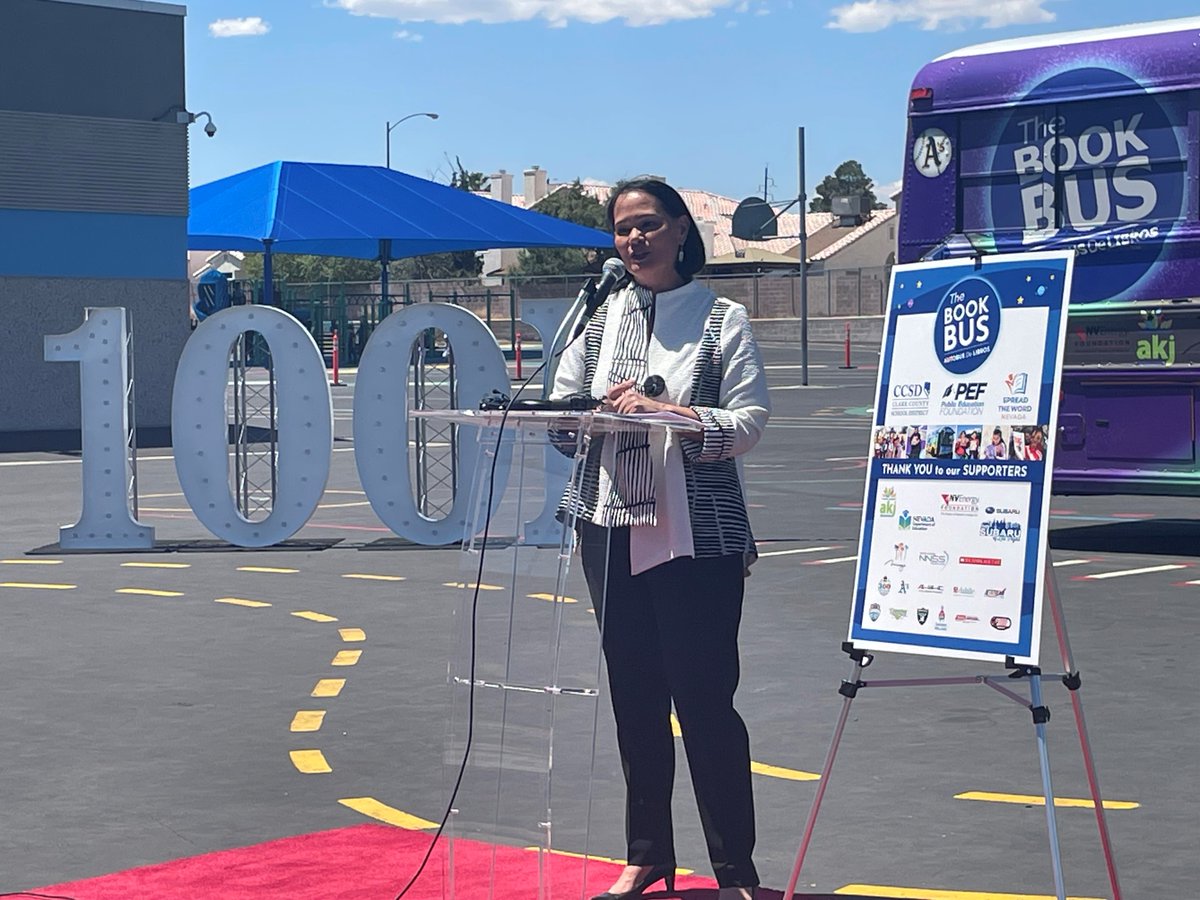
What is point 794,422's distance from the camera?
3008 centimetres

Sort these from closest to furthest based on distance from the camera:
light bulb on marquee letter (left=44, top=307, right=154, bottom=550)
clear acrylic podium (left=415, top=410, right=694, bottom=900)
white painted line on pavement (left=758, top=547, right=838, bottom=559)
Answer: clear acrylic podium (left=415, top=410, right=694, bottom=900), white painted line on pavement (left=758, top=547, right=838, bottom=559), light bulb on marquee letter (left=44, top=307, right=154, bottom=550)

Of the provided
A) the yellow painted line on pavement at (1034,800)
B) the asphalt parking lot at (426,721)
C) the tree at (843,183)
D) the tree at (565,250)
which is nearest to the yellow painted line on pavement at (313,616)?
the asphalt parking lot at (426,721)

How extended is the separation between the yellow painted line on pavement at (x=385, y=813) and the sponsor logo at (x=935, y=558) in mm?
2126

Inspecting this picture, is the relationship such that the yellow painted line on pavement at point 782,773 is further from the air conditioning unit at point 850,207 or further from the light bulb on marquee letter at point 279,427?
the air conditioning unit at point 850,207

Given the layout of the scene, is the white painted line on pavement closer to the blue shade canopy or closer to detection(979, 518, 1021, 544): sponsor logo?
detection(979, 518, 1021, 544): sponsor logo

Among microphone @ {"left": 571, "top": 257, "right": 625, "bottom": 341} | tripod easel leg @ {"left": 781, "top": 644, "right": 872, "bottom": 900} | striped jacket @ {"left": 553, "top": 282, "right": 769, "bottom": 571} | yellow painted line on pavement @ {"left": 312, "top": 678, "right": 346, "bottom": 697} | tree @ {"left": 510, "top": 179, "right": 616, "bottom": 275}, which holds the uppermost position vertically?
tree @ {"left": 510, "top": 179, "right": 616, "bottom": 275}

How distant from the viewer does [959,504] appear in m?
5.41

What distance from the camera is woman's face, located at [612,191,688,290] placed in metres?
5.57

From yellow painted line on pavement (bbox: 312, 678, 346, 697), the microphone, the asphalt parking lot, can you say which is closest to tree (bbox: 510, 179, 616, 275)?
the asphalt parking lot

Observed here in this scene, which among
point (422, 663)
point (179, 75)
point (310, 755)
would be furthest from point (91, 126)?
point (310, 755)

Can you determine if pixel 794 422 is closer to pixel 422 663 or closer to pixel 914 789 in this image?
pixel 422 663

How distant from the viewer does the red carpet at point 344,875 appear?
554 centimetres

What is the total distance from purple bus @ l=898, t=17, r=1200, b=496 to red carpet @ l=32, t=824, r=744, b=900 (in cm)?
754

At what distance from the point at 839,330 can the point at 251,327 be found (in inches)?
2346
